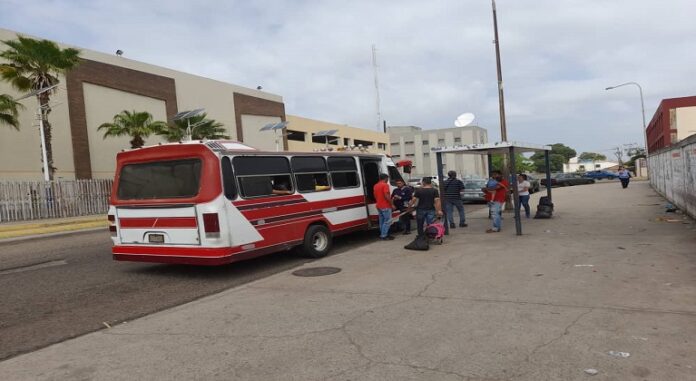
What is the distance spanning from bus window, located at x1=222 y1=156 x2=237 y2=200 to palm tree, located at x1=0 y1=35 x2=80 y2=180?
18.6 meters

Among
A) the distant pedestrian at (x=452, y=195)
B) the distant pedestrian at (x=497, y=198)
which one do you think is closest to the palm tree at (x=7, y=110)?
the distant pedestrian at (x=452, y=195)

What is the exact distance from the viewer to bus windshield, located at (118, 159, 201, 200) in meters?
7.64

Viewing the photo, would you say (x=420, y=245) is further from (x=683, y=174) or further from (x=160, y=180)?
(x=683, y=174)

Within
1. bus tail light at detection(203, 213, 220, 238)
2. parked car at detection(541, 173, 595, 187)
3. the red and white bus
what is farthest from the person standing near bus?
parked car at detection(541, 173, 595, 187)

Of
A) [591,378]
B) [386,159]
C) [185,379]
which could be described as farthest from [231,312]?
[386,159]

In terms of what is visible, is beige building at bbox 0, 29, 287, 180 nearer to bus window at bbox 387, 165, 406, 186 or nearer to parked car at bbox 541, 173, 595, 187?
bus window at bbox 387, 165, 406, 186

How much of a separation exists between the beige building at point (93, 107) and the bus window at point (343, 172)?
20770mm

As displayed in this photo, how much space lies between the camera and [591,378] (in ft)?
11.8

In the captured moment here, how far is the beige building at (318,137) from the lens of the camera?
1887 inches

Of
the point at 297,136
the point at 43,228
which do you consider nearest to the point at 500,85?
the point at 43,228

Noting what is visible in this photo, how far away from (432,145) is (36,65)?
3013 inches

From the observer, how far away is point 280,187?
8.84m

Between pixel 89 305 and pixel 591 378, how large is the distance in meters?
5.94

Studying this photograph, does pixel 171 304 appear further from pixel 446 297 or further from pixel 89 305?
pixel 446 297
